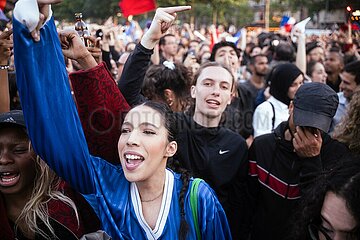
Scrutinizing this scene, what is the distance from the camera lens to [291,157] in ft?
9.47

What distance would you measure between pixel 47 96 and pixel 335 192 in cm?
111

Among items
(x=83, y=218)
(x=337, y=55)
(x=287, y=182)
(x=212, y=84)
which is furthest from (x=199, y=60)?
(x=83, y=218)

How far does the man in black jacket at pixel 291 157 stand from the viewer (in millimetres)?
2699

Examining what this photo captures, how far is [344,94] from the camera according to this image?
16.1 feet

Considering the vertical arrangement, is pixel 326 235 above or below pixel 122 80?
below

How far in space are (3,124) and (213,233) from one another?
114 centimetres

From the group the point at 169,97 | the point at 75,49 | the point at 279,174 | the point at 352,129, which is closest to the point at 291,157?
the point at 279,174

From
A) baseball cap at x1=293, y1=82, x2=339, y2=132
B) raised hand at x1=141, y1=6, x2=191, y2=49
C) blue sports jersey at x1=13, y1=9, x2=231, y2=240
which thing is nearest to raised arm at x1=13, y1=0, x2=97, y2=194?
blue sports jersey at x1=13, y1=9, x2=231, y2=240

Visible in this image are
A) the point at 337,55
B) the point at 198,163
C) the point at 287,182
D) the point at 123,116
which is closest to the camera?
the point at 123,116

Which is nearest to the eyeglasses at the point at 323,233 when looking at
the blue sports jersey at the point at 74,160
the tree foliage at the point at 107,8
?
the blue sports jersey at the point at 74,160

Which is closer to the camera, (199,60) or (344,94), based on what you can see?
(344,94)

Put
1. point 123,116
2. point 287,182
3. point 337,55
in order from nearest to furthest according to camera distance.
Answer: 1. point 123,116
2. point 287,182
3. point 337,55

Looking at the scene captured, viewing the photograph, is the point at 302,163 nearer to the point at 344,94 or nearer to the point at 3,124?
the point at 3,124

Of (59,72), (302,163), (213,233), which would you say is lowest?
(213,233)
